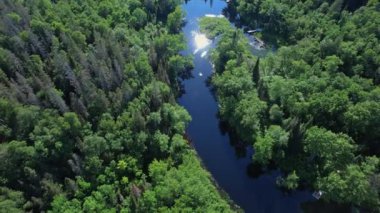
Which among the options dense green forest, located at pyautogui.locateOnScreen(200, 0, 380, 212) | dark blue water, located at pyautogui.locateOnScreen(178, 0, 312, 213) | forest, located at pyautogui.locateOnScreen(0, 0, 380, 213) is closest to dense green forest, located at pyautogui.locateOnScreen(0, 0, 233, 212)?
forest, located at pyautogui.locateOnScreen(0, 0, 380, 213)

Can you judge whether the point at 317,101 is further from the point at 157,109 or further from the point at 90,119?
the point at 90,119

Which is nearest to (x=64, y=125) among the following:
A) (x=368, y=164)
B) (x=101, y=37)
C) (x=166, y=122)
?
(x=166, y=122)

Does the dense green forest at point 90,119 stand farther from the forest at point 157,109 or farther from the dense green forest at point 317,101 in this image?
the dense green forest at point 317,101

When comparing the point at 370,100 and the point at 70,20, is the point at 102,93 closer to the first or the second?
the point at 70,20

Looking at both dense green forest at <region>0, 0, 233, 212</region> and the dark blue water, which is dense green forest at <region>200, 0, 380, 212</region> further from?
dense green forest at <region>0, 0, 233, 212</region>

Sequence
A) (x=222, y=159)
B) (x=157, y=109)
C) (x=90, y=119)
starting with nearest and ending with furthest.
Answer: (x=90, y=119), (x=157, y=109), (x=222, y=159)

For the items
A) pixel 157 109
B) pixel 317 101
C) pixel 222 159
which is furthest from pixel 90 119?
pixel 317 101

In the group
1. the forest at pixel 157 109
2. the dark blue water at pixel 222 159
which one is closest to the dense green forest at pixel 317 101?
the forest at pixel 157 109
